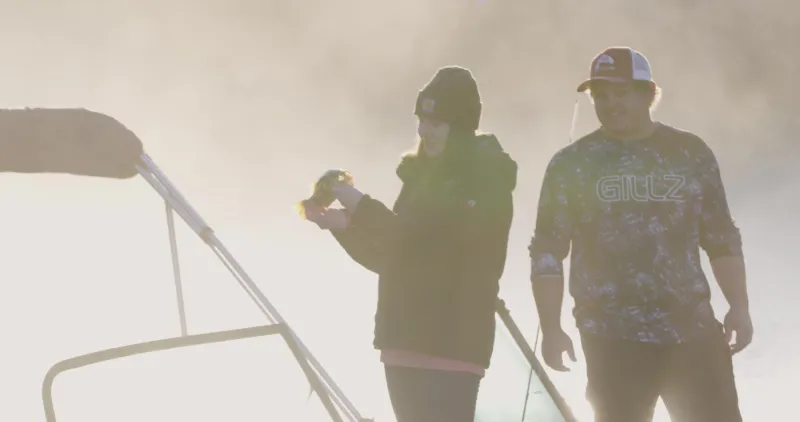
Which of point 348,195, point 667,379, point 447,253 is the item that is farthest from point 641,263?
point 348,195

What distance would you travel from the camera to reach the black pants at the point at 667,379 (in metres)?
4.12

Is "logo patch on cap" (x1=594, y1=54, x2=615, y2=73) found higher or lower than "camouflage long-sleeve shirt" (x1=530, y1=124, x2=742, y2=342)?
higher

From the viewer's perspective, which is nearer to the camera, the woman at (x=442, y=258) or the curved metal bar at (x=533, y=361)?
the woman at (x=442, y=258)

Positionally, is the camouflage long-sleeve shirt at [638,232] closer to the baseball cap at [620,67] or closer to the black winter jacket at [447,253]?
the baseball cap at [620,67]

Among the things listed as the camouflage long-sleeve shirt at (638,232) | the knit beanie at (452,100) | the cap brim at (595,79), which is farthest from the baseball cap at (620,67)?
the knit beanie at (452,100)

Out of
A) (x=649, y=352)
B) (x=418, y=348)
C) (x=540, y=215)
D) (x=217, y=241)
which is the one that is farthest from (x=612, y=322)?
(x=217, y=241)

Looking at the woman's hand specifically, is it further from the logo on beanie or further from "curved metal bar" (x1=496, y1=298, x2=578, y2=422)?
"curved metal bar" (x1=496, y1=298, x2=578, y2=422)

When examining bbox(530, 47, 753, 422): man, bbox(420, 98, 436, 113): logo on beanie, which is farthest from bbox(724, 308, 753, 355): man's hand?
bbox(420, 98, 436, 113): logo on beanie

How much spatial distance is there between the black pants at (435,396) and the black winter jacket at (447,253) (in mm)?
81

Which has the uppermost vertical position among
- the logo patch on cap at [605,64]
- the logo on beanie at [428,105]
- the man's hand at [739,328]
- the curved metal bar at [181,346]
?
the logo patch on cap at [605,64]

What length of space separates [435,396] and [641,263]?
1062mm

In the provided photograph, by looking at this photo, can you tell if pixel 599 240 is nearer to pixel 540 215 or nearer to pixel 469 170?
pixel 540 215

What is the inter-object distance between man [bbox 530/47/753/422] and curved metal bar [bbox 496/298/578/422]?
68 centimetres

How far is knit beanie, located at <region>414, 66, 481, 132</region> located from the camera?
150 inches
